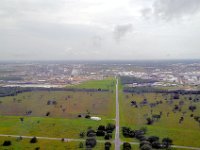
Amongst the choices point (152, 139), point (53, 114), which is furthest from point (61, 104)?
point (152, 139)

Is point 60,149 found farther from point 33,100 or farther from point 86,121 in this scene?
point 33,100

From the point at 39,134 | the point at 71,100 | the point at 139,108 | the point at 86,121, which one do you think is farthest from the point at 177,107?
the point at 39,134

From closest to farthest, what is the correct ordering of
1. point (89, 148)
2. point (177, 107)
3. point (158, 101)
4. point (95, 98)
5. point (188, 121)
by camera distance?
1. point (89, 148)
2. point (188, 121)
3. point (177, 107)
4. point (158, 101)
5. point (95, 98)

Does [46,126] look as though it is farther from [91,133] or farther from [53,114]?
[53,114]

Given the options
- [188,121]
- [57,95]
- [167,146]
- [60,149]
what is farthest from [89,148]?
[57,95]

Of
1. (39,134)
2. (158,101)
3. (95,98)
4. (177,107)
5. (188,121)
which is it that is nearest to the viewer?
(39,134)

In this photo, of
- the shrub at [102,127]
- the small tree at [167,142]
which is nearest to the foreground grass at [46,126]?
the shrub at [102,127]

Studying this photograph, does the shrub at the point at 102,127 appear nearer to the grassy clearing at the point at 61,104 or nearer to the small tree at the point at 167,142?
the grassy clearing at the point at 61,104

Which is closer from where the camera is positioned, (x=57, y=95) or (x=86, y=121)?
(x=86, y=121)
